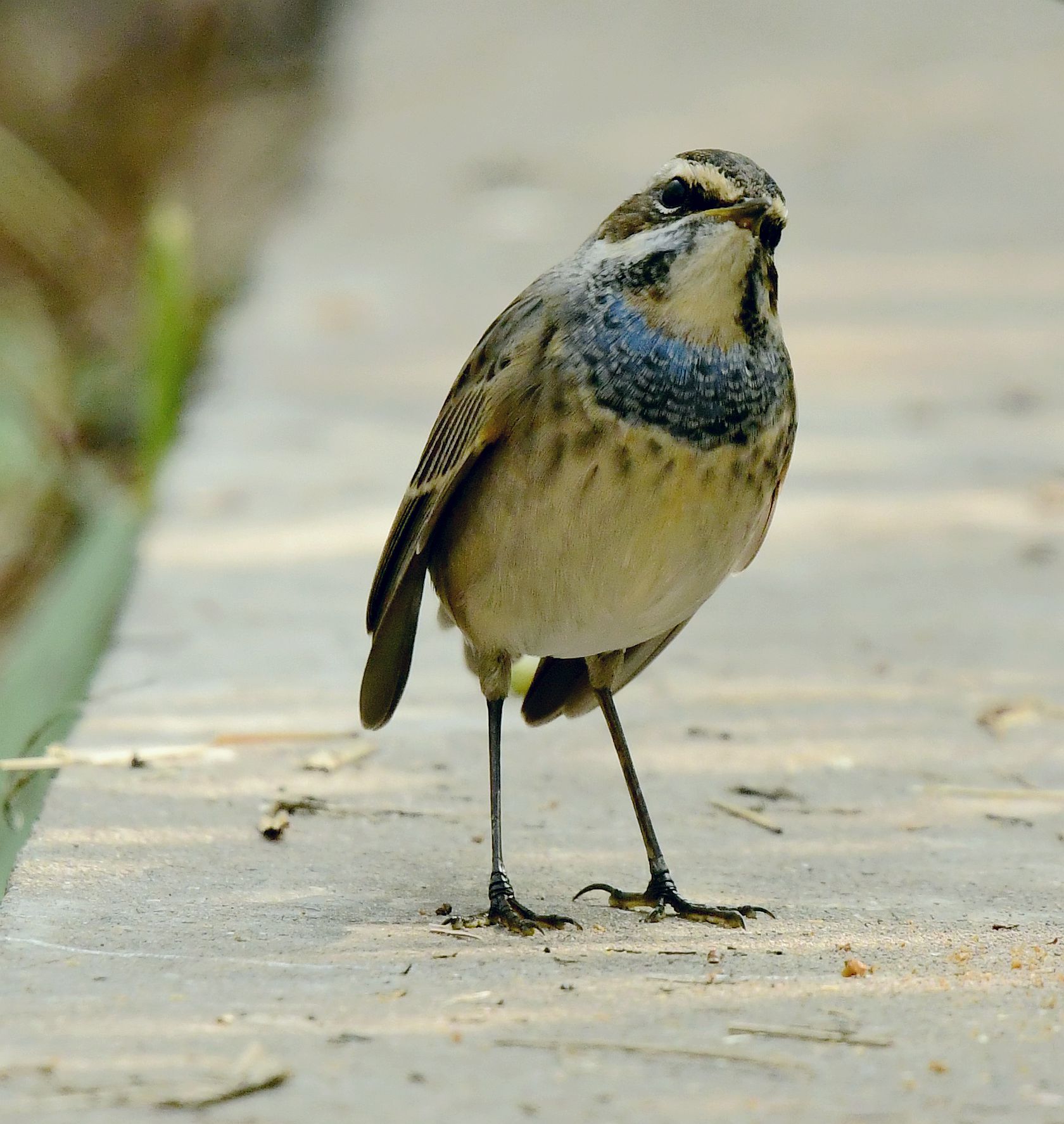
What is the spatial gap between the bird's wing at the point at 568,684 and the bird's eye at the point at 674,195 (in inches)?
50.4

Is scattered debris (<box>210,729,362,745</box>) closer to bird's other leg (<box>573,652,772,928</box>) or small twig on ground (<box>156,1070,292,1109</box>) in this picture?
bird's other leg (<box>573,652,772,928</box>)

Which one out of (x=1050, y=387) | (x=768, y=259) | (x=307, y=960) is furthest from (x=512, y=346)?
(x=1050, y=387)

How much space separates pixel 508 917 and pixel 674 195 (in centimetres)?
162

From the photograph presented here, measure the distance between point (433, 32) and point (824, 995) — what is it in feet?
43.2

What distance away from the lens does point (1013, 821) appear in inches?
181

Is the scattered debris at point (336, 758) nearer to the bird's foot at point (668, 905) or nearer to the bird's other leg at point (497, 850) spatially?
the bird's other leg at point (497, 850)

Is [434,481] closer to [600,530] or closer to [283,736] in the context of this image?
[600,530]

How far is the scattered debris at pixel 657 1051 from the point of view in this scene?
287 cm

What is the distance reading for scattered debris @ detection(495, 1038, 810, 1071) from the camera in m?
2.87

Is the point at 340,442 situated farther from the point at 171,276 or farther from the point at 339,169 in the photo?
the point at 339,169

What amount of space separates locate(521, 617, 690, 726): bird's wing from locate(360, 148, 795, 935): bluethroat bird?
0.48 meters

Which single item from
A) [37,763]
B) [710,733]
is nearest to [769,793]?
[710,733]

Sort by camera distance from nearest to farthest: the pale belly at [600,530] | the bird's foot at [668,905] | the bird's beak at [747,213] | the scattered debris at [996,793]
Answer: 1. the bird's beak at [747,213]
2. the pale belly at [600,530]
3. the bird's foot at [668,905]
4. the scattered debris at [996,793]

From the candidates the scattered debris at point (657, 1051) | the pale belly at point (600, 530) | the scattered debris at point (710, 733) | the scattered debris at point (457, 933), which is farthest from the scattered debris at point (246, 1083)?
the scattered debris at point (710, 733)
